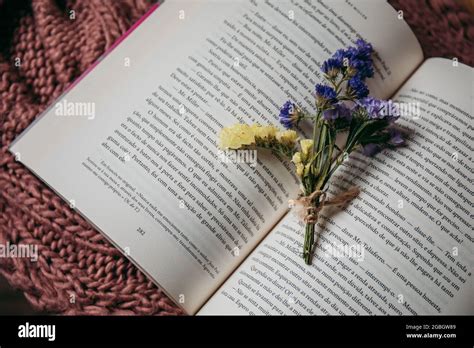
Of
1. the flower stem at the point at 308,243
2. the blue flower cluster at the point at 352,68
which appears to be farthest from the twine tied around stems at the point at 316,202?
the blue flower cluster at the point at 352,68

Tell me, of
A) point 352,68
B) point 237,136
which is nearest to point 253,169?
point 237,136

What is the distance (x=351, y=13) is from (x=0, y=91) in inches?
18.2

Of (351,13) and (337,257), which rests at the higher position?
(351,13)

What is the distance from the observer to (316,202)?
2.14 ft

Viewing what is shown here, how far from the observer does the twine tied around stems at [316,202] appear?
647 mm

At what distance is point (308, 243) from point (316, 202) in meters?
0.05

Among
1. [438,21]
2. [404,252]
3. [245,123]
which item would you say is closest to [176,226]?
[245,123]

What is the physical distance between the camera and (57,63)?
2.50ft

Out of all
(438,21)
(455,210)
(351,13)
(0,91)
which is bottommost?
(0,91)

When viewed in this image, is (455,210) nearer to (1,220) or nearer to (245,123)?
(245,123)

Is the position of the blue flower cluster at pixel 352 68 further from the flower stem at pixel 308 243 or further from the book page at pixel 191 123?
the flower stem at pixel 308 243

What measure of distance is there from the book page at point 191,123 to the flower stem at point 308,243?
A: 0.05 m

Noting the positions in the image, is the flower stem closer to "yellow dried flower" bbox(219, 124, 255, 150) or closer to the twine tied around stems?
the twine tied around stems

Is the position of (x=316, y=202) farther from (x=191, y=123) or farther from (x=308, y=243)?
(x=191, y=123)
